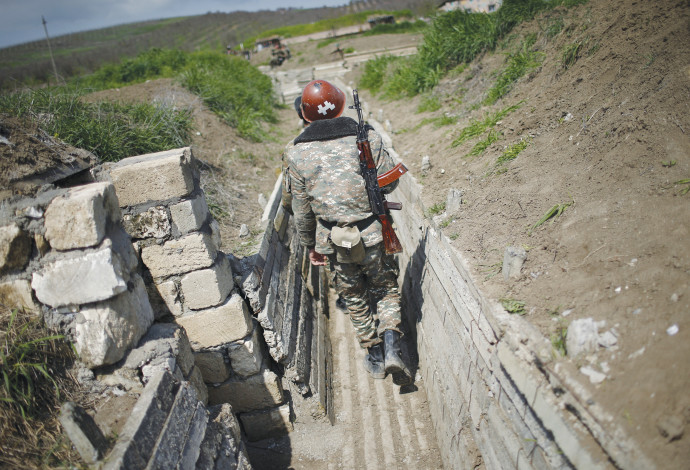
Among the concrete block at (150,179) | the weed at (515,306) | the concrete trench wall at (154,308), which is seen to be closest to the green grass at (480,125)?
the concrete trench wall at (154,308)

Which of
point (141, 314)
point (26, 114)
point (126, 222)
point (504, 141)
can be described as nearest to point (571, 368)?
point (141, 314)

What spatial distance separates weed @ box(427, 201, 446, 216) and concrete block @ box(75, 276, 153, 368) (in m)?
2.80

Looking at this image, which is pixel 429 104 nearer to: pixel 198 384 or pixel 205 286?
pixel 205 286

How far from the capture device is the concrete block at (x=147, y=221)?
269 cm

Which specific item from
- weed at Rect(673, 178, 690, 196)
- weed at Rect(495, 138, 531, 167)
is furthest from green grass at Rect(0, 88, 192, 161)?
weed at Rect(673, 178, 690, 196)

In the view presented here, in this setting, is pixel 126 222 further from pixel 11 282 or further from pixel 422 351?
pixel 422 351

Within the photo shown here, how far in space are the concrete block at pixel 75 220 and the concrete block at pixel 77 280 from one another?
0.08m

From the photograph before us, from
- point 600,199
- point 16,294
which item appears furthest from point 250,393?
point 600,199

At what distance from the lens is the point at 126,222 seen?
269 cm

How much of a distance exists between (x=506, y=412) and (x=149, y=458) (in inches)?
70.7

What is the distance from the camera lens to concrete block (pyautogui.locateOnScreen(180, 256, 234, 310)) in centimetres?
286

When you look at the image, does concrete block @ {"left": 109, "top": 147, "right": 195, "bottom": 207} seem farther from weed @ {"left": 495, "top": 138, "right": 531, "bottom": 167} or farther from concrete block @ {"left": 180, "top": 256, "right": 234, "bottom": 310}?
weed @ {"left": 495, "top": 138, "right": 531, "bottom": 167}

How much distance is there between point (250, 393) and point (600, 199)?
3036mm

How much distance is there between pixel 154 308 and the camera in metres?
2.93
